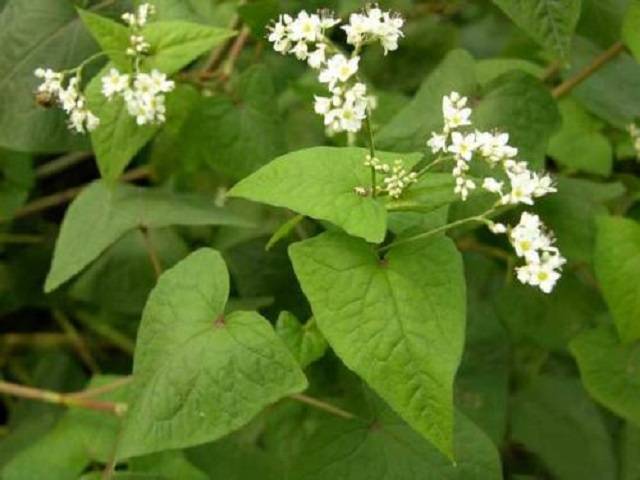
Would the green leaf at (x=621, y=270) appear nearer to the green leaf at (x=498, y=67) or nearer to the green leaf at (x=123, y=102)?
the green leaf at (x=498, y=67)

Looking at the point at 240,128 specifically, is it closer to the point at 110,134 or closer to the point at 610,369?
the point at 110,134

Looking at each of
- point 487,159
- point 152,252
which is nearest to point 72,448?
point 152,252

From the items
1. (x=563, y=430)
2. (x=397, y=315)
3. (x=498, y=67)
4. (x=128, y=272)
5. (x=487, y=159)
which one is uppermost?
(x=487, y=159)

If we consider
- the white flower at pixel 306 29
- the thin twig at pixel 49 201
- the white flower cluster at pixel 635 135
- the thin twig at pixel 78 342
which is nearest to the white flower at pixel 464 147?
the white flower at pixel 306 29

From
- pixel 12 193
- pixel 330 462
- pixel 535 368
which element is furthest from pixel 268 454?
pixel 12 193

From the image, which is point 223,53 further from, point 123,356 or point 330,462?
point 330,462

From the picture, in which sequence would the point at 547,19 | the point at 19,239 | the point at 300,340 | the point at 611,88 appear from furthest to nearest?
the point at 19,239
the point at 611,88
the point at 547,19
the point at 300,340

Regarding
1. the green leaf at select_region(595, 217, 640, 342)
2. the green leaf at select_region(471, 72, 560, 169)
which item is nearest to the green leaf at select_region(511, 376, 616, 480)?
the green leaf at select_region(595, 217, 640, 342)
